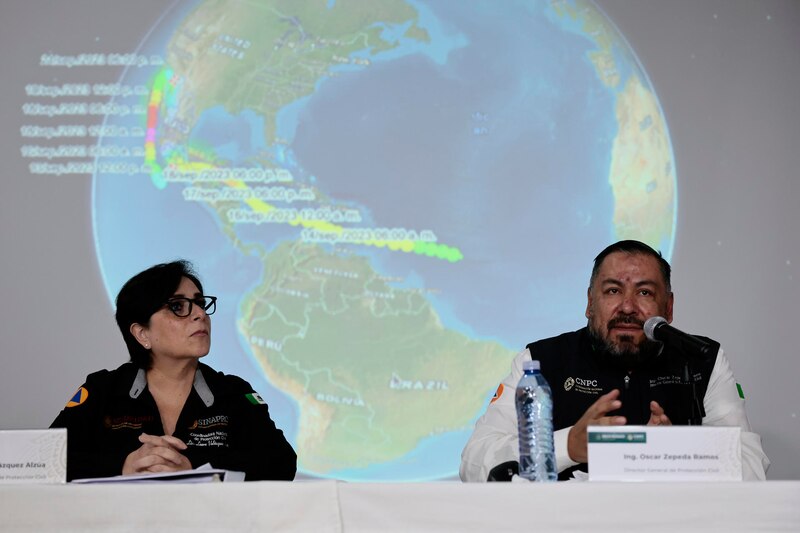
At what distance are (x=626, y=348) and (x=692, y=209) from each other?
153 cm

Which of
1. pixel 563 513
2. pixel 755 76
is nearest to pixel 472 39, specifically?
pixel 755 76

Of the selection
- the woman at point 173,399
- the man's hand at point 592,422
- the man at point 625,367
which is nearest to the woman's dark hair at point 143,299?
the woman at point 173,399

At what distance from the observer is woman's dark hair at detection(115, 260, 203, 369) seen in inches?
115

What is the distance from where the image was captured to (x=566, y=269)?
3.95 meters

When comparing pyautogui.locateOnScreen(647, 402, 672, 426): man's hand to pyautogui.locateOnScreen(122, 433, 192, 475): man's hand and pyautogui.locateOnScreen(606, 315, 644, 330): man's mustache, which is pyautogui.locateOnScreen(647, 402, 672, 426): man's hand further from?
pyautogui.locateOnScreen(122, 433, 192, 475): man's hand

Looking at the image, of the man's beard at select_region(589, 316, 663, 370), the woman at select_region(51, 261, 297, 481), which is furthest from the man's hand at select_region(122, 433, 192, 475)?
the man's beard at select_region(589, 316, 663, 370)

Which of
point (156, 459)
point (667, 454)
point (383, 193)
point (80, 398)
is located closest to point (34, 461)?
point (156, 459)

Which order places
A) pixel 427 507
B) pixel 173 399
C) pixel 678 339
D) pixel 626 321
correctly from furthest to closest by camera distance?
1. pixel 173 399
2. pixel 626 321
3. pixel 678 339
4. pixel 427 507

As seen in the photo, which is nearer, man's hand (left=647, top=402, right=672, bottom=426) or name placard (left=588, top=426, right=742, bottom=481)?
name placard (left=588, top=426, right=742, bottom=481)

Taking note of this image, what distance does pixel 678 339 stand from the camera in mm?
1938

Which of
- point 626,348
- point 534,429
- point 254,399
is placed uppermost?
point 626,348

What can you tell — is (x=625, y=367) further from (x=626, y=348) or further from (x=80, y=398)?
(x=80, y=398)

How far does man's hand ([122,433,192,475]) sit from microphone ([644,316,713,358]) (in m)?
1.20

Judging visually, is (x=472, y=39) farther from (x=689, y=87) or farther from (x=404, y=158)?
(x=689, y=87)
